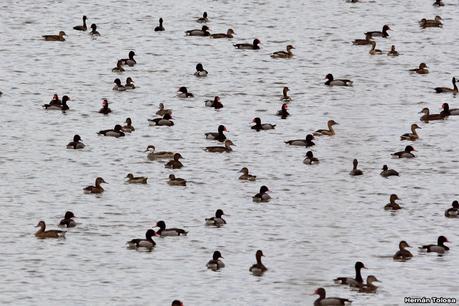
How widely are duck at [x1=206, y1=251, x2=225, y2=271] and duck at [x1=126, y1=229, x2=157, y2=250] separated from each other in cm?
251

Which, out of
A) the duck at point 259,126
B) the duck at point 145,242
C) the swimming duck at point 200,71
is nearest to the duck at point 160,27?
the swimming duck at point 200,71

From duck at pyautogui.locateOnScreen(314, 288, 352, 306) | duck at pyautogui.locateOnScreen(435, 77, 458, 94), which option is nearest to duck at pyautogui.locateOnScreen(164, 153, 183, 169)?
duck at pyautogui.locateOnScreen(314, 288, 352, 306)

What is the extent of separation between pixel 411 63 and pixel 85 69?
1462cm

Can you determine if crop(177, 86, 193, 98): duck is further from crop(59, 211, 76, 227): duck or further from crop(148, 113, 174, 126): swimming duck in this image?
crop(59, 211, 76, 227): duck

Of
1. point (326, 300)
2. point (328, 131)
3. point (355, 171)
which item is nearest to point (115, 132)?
point (328, 131)

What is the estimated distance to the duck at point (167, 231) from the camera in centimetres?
4384

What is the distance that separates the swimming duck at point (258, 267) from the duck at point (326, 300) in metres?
2.31

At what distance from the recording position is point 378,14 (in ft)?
274

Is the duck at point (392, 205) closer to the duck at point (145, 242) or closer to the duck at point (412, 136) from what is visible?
the duck at point (145, 242)

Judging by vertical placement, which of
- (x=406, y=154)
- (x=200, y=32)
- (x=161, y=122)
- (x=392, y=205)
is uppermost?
(x=200, y=32)

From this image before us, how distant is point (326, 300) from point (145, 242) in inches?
271

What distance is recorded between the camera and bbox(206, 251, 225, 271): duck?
134 feet

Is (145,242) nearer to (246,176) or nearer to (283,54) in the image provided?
(246,176)

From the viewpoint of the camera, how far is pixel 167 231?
4388 cm
